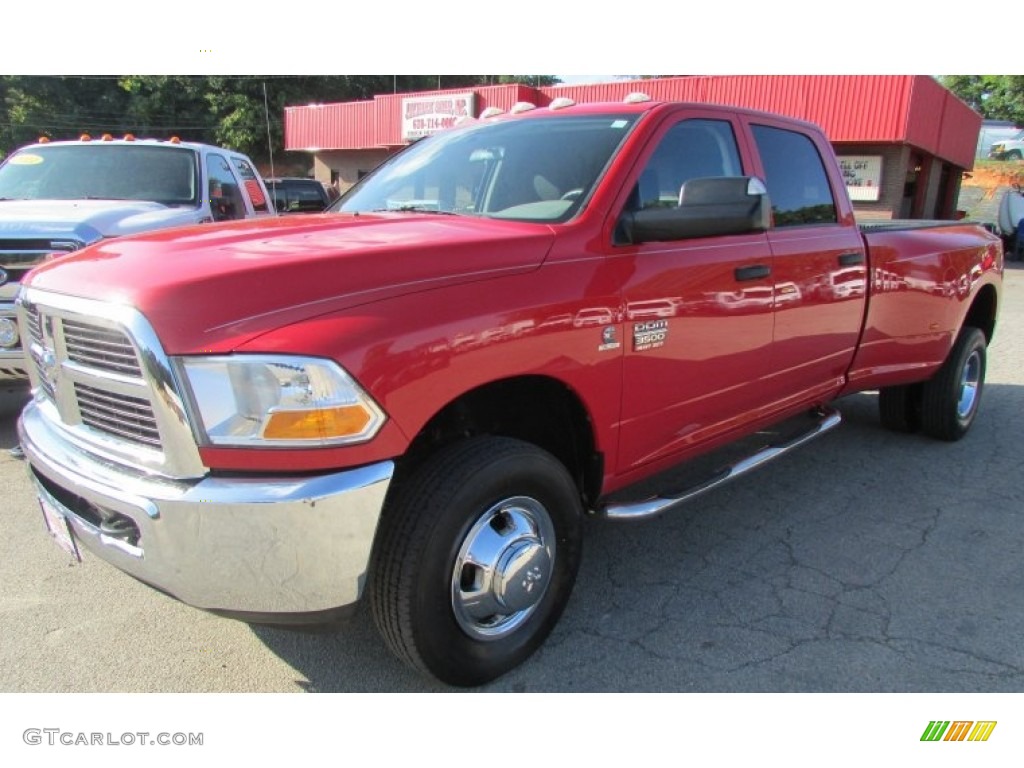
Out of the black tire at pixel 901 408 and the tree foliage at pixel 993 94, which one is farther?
the tree foliage at pixel 993 94

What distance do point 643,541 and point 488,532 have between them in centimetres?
148

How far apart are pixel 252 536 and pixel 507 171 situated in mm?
1897

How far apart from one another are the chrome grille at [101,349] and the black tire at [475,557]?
2.74ft

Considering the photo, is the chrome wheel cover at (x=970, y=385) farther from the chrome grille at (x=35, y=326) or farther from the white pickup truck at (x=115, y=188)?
the white pickup truck at (x=115, y=188)

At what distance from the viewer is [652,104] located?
320 centimetres

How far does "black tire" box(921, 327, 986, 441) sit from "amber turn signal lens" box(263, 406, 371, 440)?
4.52 metres

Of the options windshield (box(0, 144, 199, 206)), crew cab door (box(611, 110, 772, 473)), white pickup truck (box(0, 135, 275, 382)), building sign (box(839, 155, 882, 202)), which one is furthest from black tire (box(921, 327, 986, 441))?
building sign (box(839, 155, 882, 202))

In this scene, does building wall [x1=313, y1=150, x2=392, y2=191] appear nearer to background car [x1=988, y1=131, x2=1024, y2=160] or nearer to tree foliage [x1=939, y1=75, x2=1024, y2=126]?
background car [x1=988, y1=131, x2=1024, y2=160]

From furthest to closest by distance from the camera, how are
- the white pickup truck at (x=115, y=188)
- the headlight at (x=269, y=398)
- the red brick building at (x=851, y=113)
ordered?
1. the red brick building at (x=851, y=113)
2. the white pickup truck at (x=115, y=188)
3. the headlight at (x=269, y=398)

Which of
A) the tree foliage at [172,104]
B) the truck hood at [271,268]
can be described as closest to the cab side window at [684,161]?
the truck hood at [271,268]

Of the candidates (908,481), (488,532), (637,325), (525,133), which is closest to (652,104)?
(525,133)

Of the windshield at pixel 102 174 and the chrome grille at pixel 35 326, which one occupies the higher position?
the windshield at pixel 102 174

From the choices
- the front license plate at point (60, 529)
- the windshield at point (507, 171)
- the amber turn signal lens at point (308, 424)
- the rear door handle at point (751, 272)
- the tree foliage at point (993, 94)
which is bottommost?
the front license plate at point (60, 529)

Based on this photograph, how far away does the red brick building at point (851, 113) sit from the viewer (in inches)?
728
